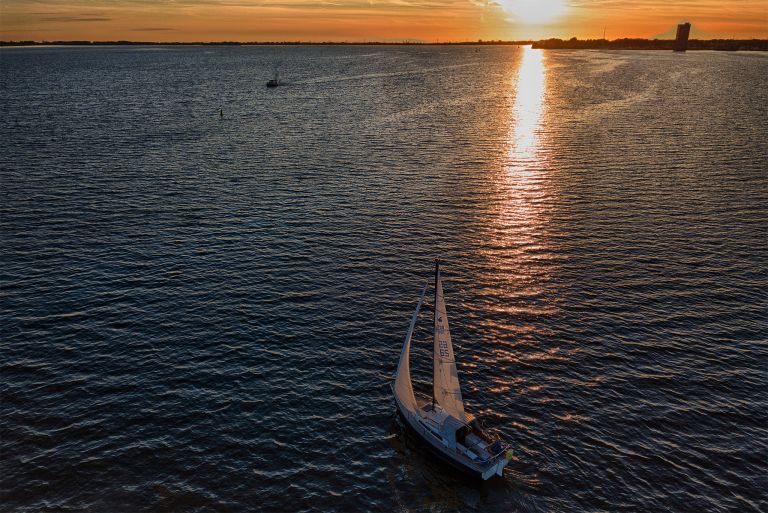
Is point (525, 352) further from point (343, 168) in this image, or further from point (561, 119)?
point (561, 119)

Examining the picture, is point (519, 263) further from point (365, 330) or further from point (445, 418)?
point (445, 418)

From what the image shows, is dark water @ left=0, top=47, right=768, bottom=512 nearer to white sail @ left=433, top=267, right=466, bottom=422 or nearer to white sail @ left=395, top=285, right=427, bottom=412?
white sail @ left=395, top=285, right=427, bottom=412

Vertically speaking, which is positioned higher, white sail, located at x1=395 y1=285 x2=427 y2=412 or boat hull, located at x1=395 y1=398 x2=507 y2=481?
white sail, located at x1=395 y1=285 x2=427 y2=412

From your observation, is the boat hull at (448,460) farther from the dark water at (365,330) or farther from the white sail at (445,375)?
the white sail at (445,375)

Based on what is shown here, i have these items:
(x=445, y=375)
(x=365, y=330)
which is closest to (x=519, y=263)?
(x=365, y=330)

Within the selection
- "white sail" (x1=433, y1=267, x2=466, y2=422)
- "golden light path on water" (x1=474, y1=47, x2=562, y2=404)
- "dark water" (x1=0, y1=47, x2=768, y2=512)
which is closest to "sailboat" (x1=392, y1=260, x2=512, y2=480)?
"white sail" (x1=433, y1=267, x2=466, y2=422)

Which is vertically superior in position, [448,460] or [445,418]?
[445,418]

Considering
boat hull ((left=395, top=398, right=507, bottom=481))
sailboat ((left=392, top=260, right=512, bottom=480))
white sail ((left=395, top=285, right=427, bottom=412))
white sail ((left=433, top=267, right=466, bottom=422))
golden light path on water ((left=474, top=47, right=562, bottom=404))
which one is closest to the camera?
boat hull ((left=395, top=398, right=507, bottom=481))

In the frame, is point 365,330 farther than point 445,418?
Yes
